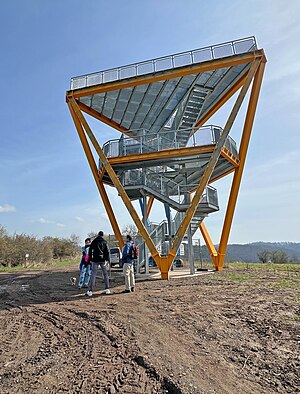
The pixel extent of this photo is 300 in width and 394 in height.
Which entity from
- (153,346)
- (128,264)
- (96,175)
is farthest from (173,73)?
(153,346)

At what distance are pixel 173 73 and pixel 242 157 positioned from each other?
579 cm

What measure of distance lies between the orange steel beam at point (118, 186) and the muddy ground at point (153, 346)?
20.7 feet

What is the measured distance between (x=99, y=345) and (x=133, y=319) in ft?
4.54

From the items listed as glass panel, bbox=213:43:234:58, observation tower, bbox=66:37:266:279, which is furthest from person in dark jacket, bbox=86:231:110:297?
glass panel, bbox=213:43:234:58

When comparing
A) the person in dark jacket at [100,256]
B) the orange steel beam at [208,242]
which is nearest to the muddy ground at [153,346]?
the person in dark jacket at [100,256]

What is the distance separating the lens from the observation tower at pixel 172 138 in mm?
14195

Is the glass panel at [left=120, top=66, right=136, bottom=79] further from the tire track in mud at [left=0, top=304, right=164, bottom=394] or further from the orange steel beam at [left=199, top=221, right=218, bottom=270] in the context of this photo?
the tire track in mud at [left=0, top=304, right=164, bottom=394]

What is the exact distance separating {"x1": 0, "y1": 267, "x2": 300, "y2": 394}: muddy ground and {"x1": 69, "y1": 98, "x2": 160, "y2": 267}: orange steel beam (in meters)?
6.30

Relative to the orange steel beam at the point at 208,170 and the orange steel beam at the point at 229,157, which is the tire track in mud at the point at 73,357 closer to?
the orange steel beam at the point at 208,170

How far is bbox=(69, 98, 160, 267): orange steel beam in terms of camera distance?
535 inches

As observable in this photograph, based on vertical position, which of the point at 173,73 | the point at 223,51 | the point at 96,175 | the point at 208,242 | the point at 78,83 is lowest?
the point at 208,242

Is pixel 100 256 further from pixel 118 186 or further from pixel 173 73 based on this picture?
pixel 173 73

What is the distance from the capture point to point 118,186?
47.4 feet

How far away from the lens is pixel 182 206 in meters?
15.2
